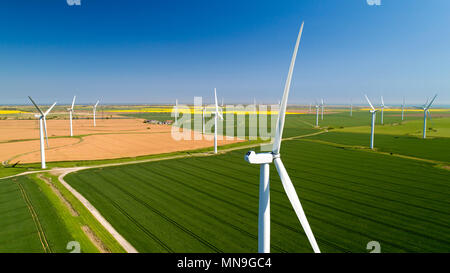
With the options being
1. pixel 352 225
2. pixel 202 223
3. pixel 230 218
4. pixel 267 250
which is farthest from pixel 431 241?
pixel 202 223

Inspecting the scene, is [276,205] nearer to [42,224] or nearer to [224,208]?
[224,208]

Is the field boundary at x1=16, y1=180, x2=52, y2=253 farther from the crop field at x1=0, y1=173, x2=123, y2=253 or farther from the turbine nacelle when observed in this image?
the turbine nacelle

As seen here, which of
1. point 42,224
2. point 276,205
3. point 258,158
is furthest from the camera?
point 276,205

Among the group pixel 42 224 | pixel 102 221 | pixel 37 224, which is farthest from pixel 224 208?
pixel 37 224

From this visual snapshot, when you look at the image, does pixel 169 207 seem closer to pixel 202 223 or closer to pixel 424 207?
pixel 202 223

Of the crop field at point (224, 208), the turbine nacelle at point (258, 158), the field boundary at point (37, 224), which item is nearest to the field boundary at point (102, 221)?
the crop field at point (224, 208)

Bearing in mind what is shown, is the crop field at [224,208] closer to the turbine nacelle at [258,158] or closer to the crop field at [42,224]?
the crop field at [42,224]

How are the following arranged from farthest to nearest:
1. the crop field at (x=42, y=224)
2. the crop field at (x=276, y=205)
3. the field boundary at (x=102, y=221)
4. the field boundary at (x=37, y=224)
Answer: the crop field at (x=276, y=205), the field boundary at (x=102, y=221), the crop field at (x=42, y=224), the field boundary at (x=37, y=224)

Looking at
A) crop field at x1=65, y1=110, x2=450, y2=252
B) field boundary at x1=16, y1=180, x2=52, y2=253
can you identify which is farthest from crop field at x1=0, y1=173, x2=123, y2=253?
crop field at x1=65, y1=110, x2=450, y2=252
